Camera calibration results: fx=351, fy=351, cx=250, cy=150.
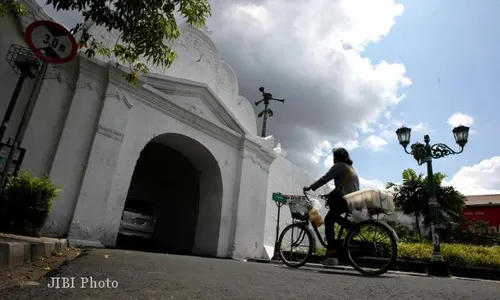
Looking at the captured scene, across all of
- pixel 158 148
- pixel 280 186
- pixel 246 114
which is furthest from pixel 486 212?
pixel 158 148

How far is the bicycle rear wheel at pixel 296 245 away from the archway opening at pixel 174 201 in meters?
4.36

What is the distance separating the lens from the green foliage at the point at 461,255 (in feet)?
34.6

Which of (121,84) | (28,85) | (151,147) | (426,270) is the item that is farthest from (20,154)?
(426,270)

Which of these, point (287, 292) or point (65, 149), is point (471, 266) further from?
point (65, 149)

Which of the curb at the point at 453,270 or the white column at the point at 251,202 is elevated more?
the white column at the point at 251,202

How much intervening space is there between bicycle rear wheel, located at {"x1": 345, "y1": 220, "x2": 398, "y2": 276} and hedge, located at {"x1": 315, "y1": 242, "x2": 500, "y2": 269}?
7.35 m

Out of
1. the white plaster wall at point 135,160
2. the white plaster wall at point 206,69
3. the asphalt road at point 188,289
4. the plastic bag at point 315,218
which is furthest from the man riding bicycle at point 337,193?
the white plaster wall at point 206,69

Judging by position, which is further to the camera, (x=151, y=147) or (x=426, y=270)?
(x=151, y=147)

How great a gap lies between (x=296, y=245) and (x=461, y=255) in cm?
793

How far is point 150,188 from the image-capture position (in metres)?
14.4

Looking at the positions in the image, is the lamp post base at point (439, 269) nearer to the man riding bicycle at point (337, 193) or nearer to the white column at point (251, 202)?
the white column at point (251, 202)

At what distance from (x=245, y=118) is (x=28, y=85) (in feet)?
21.7

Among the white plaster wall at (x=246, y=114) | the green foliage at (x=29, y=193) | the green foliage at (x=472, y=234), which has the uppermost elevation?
the white plaster wall at (x=246, y=114)

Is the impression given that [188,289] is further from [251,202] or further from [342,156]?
[251,202]
